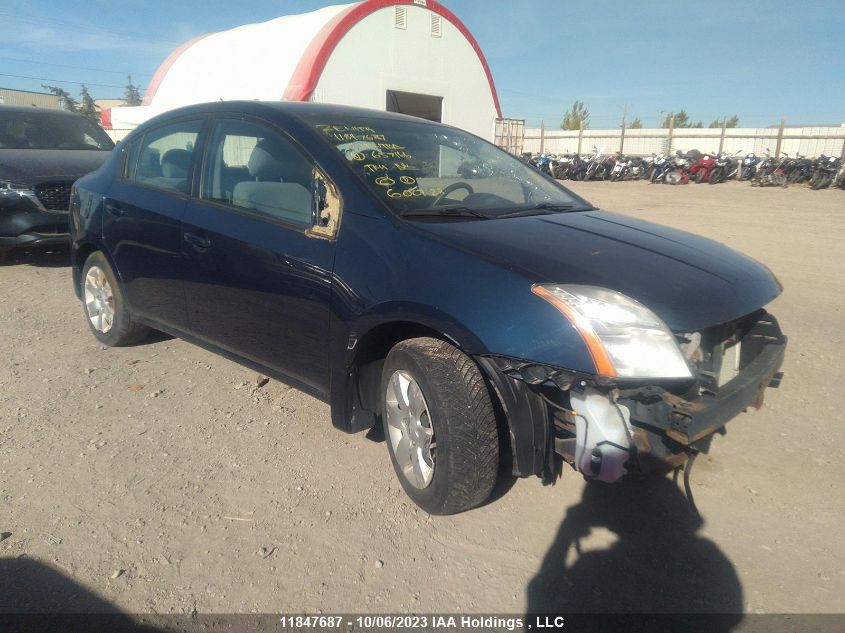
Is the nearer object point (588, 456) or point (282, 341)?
point (588, 456)

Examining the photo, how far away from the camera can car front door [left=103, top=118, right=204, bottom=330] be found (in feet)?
11.4

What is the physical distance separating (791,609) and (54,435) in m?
3.42

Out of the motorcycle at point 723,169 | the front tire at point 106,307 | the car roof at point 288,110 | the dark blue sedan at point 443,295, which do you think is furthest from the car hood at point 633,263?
the motorcycle at point 723,169

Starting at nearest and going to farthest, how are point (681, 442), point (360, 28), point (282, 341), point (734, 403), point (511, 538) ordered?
1. point (681, 442)
2. point (734, 403)
3. point (511, 538)
4. point (282, 341)
5. point (360, 28)

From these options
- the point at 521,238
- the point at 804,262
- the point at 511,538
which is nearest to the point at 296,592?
the point at 511,538

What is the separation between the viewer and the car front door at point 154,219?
137 inches

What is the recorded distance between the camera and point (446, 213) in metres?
2.71

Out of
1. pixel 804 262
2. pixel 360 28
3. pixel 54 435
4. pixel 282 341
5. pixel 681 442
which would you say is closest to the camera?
pixel 681 442

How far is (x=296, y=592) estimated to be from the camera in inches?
84.4

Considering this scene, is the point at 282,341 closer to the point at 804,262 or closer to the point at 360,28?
the point at 804,262

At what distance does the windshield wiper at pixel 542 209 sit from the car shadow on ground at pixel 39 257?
6132 millimetres

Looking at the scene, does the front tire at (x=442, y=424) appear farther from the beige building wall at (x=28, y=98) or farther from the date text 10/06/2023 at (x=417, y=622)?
the beige building wall at (x=28, y=98)

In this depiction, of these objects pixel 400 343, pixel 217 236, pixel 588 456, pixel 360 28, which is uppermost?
pixel 360 28

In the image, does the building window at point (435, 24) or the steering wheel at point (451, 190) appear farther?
the building window at point (435, 24)
